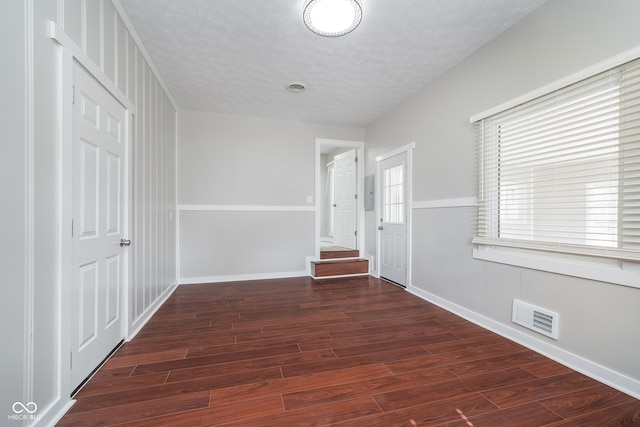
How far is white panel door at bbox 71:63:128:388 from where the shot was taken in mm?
1542

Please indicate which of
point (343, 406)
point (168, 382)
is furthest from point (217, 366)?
point (343, 406)

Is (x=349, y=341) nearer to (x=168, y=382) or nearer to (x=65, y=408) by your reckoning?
(x=168, y=382)

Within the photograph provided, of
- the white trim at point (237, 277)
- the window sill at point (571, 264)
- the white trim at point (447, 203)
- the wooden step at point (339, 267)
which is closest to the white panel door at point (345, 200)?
the wooden step at point (339, 267)

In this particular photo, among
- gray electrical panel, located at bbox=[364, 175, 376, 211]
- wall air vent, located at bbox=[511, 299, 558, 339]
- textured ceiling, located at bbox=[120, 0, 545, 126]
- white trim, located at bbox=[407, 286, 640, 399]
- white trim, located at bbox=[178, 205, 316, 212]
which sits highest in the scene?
textured ceiling, located at bbox=[120, 0, 545, 126]

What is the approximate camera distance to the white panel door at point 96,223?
1.54 metres

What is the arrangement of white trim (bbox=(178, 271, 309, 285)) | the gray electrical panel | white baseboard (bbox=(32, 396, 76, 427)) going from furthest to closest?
the gray electrical panel → white trim (bbox=(178, 271, 309, 285)) → white baseboard (bbox=(32, 396, 76, 427))

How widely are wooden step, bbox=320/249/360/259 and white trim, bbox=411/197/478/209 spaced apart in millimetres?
1623

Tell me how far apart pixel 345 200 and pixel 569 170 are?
366 cm

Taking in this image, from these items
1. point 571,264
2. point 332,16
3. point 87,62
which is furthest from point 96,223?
point 571,264

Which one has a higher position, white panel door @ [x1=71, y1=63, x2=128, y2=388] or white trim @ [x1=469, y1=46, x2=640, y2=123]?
white trim @ [x1=469, y1=46, x2=640, y2=123]

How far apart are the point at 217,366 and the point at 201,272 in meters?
2.50

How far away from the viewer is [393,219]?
406 cm

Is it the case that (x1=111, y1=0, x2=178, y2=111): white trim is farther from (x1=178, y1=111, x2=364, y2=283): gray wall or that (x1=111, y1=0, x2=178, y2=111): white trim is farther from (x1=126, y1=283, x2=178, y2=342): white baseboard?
(x1=126, y1=283, x2=178, y2=342): white baseboard

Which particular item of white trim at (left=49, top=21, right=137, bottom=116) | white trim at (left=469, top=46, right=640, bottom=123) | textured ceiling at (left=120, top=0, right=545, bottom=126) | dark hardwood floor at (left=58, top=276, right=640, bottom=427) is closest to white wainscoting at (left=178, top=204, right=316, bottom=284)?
dark hardwood floor at (left=58, top=276, right=640, bottom=427)
